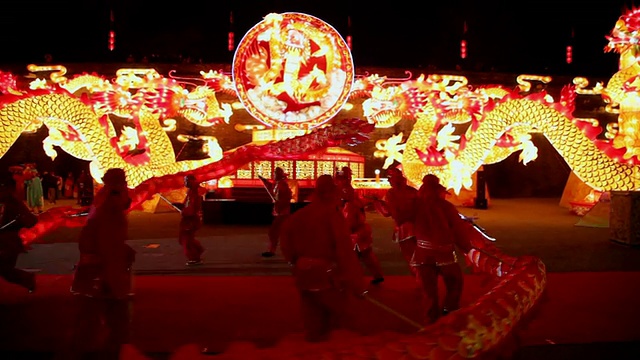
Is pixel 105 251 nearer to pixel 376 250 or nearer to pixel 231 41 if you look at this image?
pixel 376 250

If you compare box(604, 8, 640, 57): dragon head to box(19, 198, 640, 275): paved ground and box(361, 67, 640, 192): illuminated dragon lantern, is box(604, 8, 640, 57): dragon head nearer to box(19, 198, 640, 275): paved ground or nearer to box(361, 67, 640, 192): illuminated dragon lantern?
box(361, 67, 640, 192): illuminated dragon lantern

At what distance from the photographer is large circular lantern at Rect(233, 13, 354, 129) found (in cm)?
1258

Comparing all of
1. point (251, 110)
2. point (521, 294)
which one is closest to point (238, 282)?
point (521, 294)

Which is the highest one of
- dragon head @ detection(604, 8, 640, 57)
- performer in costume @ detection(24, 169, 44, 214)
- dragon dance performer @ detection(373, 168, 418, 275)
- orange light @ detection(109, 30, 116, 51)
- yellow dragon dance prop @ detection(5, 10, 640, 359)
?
orange light @ detection(109, 30, 116, 51)

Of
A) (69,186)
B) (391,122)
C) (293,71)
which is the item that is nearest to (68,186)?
(69,186)

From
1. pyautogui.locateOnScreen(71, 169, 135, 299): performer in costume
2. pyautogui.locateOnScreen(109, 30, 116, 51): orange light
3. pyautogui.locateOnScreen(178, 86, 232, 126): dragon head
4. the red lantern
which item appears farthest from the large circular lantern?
the red lantern

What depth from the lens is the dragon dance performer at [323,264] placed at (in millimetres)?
3363

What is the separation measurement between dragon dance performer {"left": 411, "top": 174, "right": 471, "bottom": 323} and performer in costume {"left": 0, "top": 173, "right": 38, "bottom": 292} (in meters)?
4.24

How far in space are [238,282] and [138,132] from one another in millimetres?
8373

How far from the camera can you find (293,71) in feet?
41.8

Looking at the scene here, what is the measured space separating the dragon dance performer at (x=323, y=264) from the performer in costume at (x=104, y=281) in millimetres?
1168

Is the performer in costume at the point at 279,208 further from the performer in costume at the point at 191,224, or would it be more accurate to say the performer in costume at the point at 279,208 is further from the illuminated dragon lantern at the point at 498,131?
the illuminated dragon lantern at the point at 498,131

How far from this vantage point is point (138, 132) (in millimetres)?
13500

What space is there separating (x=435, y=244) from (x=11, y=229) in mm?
4500
